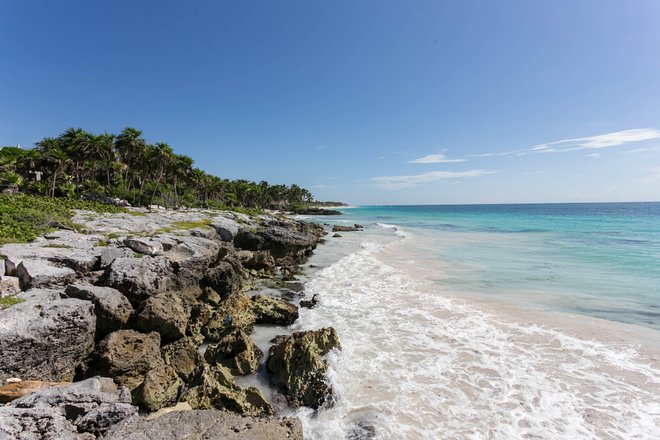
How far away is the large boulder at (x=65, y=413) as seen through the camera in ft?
16.1

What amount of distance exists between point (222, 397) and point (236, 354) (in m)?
2.32

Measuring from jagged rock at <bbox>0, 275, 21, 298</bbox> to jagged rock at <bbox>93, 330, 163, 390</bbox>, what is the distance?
11.2ft

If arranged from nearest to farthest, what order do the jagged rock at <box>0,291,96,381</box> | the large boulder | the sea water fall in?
the large boulder
the jagged rock at <box>0,291,96,381</box>
the sea water

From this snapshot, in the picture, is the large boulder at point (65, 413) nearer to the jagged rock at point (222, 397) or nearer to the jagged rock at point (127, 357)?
the jagged rock at point (222, 397)

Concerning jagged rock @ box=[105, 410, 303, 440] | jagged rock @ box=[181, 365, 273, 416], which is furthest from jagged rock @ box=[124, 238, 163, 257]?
jagged rock @ box=[105, 410, 303, 440]

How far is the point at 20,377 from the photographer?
23.3 feet

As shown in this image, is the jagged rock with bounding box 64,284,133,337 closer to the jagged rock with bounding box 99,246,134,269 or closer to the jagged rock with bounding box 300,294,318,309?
the jagged rock with bounding box 99,246,134,269

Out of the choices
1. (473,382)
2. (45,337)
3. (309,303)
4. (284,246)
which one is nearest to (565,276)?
(473,382)

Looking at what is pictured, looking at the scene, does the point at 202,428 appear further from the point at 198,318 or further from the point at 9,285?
the point at 9,285

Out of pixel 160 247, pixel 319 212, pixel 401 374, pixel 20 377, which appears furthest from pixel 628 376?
pixel 319 212

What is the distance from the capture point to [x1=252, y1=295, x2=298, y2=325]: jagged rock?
41.6 feet

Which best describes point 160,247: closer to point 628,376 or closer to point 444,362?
point 444,362

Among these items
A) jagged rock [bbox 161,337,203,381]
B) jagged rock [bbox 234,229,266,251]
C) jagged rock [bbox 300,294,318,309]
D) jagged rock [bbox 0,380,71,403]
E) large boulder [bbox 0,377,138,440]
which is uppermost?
jagged rock [bbox 234,229,266,251]

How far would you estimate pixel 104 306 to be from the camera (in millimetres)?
9430
